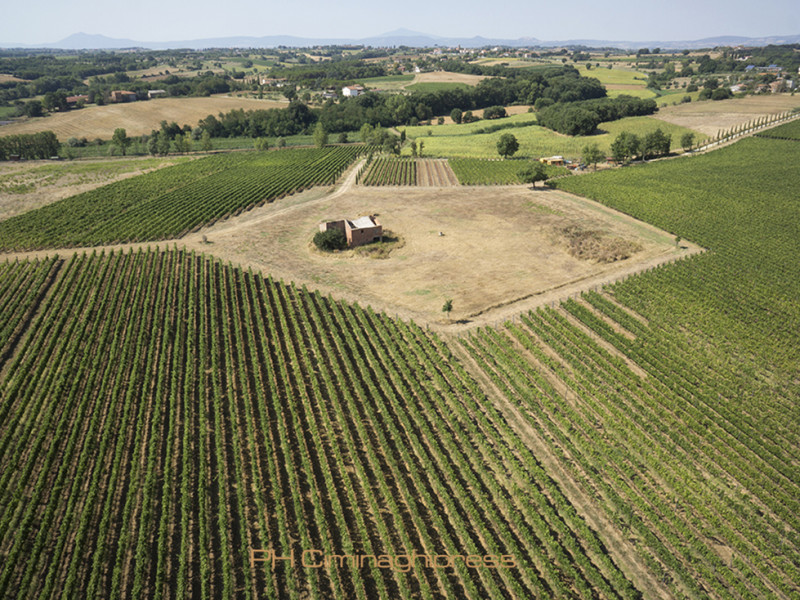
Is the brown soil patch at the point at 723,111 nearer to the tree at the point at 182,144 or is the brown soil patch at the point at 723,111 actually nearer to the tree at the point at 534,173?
the tree at the point at 534,173

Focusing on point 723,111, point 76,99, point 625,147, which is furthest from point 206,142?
point 723,111

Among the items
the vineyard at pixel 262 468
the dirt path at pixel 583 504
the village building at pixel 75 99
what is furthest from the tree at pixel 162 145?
the dirt path at pixel 583 504

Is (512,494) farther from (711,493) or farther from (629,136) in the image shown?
(629,136)

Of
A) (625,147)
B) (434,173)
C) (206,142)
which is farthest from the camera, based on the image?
(206,142)

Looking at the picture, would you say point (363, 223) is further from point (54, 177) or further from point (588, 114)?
point (588, 114)

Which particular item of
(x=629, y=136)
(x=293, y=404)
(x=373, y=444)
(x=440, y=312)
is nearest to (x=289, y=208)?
(x=440, y=312)

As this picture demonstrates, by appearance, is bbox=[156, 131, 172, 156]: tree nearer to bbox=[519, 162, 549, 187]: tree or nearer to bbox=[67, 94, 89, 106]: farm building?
bbox=[519, 162, 549, 187]: tree

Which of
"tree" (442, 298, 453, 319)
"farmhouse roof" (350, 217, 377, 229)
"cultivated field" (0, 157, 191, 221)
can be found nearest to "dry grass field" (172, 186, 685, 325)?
"tree" (442, 298, 453, 319)
